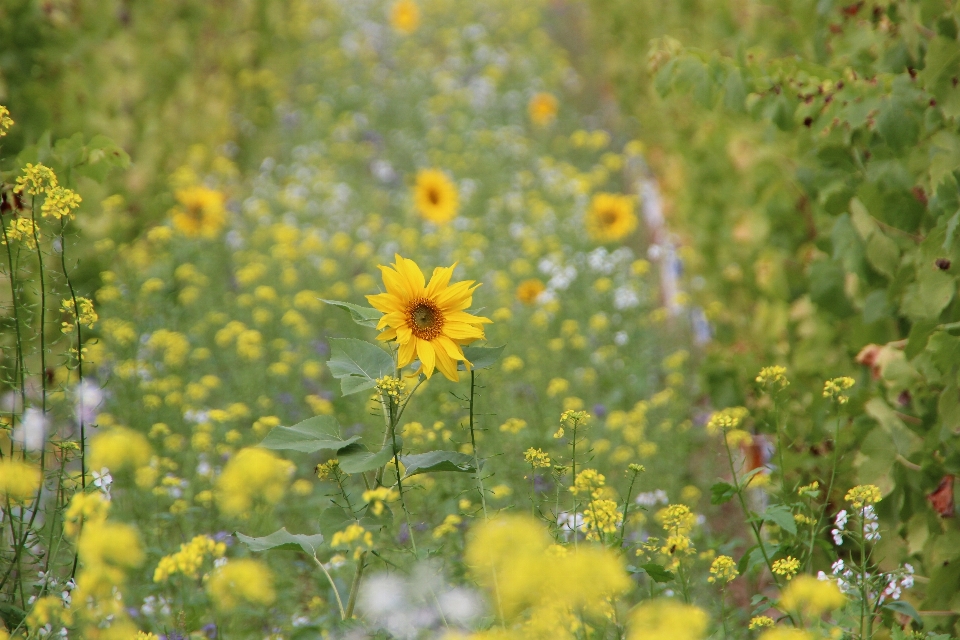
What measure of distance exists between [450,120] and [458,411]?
4.70 metres

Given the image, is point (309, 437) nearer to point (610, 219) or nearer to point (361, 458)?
point (361, 458)

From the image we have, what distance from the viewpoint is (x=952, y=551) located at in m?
1.87

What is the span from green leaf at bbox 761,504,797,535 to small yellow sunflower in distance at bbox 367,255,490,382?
24.2 inches

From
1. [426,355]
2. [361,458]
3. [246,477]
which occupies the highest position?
[426,355]

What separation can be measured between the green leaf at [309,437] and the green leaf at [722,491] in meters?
0.69

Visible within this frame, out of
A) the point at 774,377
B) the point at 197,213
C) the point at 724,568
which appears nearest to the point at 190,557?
the point at 724,568

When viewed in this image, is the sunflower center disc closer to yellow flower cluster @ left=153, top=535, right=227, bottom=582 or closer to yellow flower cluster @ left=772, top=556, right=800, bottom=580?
yellow flower cluster @ left=153, top=535, right=227, bottom=582

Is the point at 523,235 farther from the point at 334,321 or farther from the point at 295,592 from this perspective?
the point at 295,592

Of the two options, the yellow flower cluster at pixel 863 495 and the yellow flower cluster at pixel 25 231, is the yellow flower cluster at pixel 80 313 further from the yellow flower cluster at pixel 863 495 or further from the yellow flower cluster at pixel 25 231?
the yellow flower cluster at pixel 863 495

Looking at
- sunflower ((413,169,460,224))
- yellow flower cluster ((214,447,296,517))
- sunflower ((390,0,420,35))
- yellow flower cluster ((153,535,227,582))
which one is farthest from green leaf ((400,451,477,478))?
sunflower ((390,0,420,35))

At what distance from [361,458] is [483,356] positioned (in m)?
0.29

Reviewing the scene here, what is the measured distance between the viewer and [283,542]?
1577mm

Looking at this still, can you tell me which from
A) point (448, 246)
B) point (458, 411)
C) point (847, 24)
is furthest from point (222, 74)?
point (847, 24)

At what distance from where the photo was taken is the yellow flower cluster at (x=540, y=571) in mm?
1120
